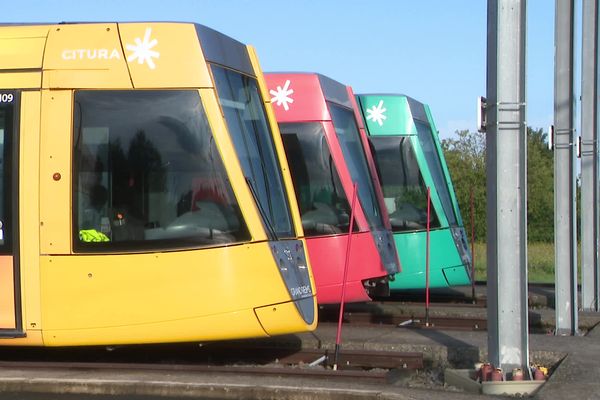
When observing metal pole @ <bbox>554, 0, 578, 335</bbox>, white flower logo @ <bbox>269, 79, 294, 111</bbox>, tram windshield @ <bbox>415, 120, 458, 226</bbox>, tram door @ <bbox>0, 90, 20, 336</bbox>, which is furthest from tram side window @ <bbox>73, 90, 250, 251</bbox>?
tram windshield @ <bbox>415, 120, 458, 226</bbox>

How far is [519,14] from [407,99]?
→ 7.07 meters

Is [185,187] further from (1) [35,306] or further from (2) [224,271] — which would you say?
(1) [35,306]

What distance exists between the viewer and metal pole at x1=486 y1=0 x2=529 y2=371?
348 inches

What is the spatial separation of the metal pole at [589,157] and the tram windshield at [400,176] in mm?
2199

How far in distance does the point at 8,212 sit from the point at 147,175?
130 centimetres

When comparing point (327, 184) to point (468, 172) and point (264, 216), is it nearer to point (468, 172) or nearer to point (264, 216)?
point (264, 216)

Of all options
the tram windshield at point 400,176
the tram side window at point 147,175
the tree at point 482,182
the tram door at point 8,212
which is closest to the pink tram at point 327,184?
the tram windshield at point 400,176

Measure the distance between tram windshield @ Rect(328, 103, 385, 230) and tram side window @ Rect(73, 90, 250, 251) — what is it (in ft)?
12.8

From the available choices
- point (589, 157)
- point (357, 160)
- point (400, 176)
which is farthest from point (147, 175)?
point (589, 157)

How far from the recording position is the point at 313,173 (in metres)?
12.8

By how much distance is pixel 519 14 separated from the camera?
884cm

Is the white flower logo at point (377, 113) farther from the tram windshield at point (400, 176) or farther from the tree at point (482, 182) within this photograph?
the tree at point (482, 182)

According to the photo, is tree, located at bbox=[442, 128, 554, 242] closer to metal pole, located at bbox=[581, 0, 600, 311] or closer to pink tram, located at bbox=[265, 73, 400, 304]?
metal pole, located at bbox=[581, 0, 600, 311]

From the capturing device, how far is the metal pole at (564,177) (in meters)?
12.4
